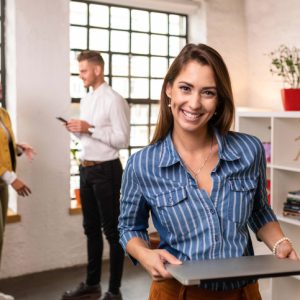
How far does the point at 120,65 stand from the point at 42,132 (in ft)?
4.08

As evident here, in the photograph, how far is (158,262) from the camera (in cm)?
145

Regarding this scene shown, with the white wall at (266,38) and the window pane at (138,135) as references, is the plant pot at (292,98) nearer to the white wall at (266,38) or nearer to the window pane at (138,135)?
the white wall at (266,38)

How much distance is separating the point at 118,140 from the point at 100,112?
0.87 ft

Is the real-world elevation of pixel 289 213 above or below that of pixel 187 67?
below

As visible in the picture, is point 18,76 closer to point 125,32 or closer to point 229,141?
point 125,32

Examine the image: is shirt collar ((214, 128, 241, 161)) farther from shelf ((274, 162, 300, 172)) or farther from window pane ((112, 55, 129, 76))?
window pane ((112, 55, 129, 76))

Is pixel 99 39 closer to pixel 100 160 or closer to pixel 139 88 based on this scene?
pixel 139 88

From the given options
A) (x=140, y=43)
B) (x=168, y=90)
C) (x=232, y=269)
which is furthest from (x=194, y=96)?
(x=140, y=43)

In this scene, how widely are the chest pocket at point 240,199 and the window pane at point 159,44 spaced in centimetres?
407

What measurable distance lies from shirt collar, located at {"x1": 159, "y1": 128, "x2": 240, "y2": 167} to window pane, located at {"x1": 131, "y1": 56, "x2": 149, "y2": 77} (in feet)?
12.4

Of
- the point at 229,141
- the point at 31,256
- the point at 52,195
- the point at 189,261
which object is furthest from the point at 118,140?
the point at 189,261

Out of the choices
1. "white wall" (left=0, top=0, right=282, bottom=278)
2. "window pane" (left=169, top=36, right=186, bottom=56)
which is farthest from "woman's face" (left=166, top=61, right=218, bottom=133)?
"window pane" (left=169, top=36, right=186, bottom=56)

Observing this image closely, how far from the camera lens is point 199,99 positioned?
1.56 meters

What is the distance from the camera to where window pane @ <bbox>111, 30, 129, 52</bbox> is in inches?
204
